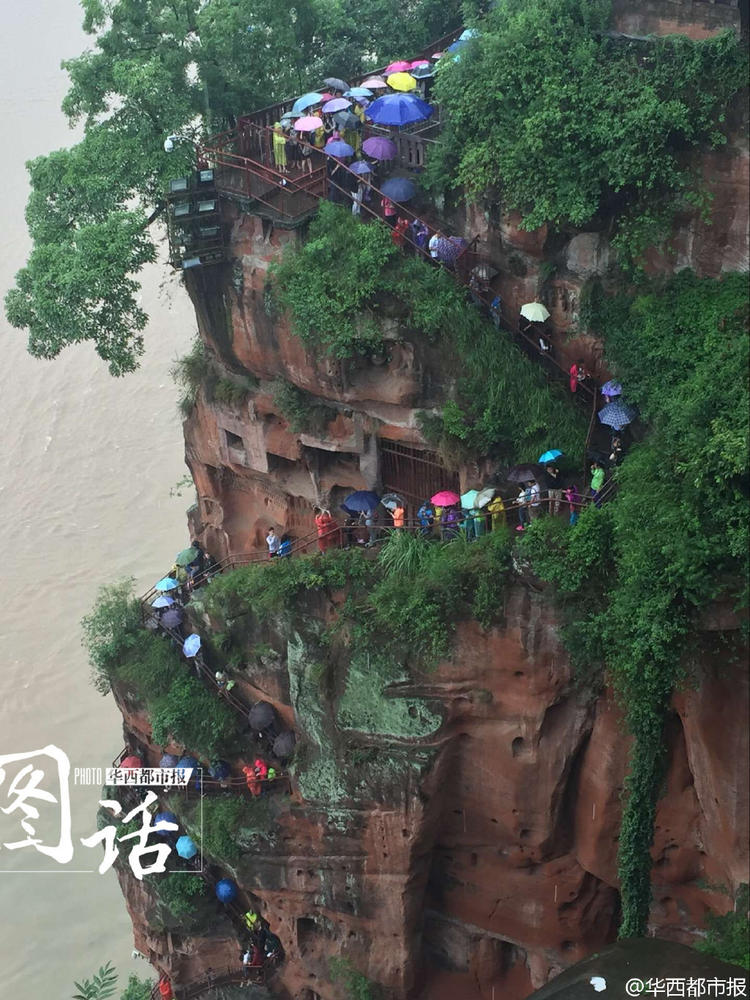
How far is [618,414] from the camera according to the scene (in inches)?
715

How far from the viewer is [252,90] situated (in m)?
23.1

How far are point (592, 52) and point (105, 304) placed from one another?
32.3 feet

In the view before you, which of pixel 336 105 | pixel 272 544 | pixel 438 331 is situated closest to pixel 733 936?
pixel 438 331

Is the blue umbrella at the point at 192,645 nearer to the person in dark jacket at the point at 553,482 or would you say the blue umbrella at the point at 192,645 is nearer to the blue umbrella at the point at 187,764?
the blue umbrella at the point at 187,764

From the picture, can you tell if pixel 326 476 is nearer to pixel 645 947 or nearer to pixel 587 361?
pixel 587 361

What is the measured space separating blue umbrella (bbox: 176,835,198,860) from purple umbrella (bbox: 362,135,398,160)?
43.4 feet

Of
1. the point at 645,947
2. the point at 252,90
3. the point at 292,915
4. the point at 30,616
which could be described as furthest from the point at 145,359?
the point at 645,947

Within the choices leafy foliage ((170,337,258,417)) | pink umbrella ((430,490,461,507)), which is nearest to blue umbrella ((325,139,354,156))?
leafy foliage ((170,337,258,417))

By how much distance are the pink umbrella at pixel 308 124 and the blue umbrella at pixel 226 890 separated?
46.8 feet

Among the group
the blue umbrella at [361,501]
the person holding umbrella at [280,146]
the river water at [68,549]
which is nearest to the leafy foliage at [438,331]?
the blue umbrella at [361,501]

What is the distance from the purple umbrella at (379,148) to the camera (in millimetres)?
20391

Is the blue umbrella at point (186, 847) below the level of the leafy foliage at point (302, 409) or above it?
below

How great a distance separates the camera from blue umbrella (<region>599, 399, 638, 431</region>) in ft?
59.5

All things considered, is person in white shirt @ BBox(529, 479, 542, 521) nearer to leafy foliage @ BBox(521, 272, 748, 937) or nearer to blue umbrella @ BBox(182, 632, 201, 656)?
leafy foliage @ BBox(521, 272, 748, 937)
